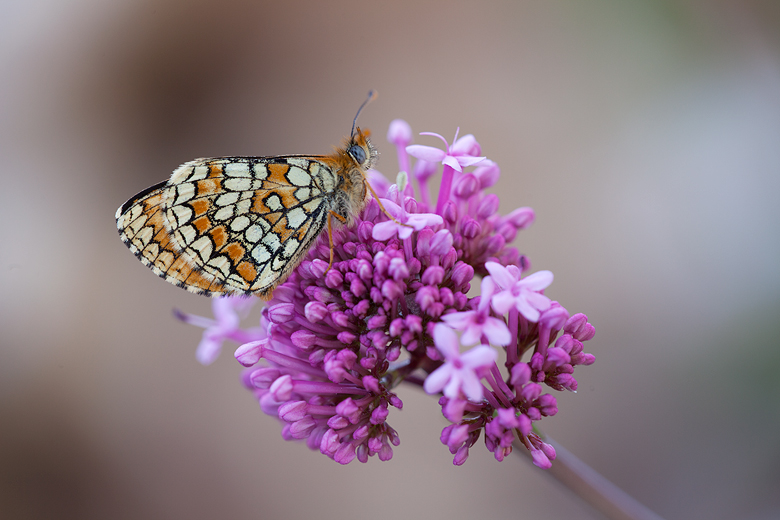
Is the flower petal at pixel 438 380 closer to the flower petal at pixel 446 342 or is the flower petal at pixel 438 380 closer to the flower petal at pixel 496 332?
the flower petal at pixel 446 342

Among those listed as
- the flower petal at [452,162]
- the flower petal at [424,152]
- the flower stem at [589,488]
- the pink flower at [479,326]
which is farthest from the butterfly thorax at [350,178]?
the flower stem at [589,488]

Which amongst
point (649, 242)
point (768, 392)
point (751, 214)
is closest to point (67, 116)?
point (649, 242)

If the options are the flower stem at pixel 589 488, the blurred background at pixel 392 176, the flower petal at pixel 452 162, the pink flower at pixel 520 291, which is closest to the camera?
the pink flower at pixel 520 291

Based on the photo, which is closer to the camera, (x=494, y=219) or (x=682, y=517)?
(x=494, y=219)

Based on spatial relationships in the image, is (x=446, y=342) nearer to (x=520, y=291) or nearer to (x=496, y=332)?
(x=496, y=332)

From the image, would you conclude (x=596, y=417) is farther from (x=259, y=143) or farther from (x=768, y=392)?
(x=259, y=143)

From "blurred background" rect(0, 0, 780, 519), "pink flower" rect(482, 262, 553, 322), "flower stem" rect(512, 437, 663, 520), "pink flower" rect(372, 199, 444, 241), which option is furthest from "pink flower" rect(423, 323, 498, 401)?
"blurred background" rect(0, 0, 780, 519)

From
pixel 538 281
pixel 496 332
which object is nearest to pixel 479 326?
pixel 496 332
